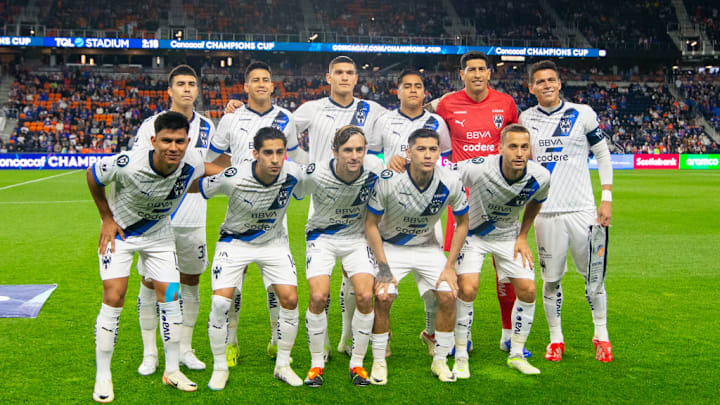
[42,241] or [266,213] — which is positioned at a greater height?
[266,213]

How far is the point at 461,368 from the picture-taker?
491 cm

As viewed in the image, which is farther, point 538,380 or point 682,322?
point 682,322

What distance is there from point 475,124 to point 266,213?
2.13 m

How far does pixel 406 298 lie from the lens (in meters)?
7.48

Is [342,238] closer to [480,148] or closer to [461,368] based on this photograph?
[461,368]

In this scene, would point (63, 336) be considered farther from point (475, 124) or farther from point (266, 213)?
point (475, 124)

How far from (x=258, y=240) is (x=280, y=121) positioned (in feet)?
4.36

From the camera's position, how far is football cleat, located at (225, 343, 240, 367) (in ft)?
17.0

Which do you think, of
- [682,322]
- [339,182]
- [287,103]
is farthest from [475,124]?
[287,103]

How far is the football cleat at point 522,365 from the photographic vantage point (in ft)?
16.4

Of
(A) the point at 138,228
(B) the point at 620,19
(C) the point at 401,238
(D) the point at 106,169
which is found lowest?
(C) the point at 401,238

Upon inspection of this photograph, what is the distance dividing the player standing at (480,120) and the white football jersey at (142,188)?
239 centimetres

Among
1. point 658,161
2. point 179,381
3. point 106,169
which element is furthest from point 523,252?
point 658,161

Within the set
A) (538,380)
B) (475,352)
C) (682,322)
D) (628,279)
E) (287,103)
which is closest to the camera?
(538,380)
